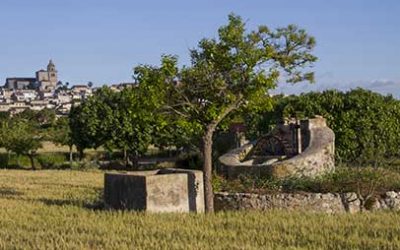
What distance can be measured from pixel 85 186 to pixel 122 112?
26954 mm

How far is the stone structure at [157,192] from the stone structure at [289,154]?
131 inches

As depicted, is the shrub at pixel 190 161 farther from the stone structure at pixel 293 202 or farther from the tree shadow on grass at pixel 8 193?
the stone structure at pixel 293 202

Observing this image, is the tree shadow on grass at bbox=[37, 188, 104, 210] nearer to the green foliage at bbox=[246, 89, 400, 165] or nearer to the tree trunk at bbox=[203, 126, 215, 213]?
the tree trunk at bbox=[203, 126, 215, 213]

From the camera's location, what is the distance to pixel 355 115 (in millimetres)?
39906

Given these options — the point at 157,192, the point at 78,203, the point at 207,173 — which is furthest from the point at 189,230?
the point at 78,203

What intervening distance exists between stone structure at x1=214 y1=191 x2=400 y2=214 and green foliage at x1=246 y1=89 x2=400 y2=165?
1860 centimetres

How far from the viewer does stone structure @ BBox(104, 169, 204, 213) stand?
55.8 ft

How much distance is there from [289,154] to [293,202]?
19.0ft

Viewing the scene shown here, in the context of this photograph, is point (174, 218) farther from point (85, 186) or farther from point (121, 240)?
point (85, 186)

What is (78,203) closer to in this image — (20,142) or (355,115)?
(355,115)

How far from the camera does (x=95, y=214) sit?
16.6m

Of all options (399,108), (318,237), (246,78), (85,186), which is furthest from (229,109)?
(399,108)

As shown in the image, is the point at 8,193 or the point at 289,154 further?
the point at 8,193

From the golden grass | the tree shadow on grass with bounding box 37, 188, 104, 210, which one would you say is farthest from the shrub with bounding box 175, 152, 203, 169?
the golden grass
